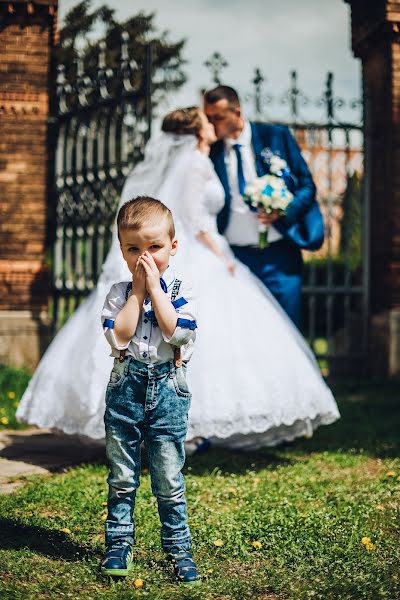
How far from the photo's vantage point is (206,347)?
511cm

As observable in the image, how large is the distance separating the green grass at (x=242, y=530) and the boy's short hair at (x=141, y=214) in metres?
1.29

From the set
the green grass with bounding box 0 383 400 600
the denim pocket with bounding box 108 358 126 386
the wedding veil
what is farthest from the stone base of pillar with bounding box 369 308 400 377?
the denim pocket with bounding box 108 358 126 386

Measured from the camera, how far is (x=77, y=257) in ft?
28.1

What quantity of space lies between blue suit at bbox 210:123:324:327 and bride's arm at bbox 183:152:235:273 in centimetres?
64

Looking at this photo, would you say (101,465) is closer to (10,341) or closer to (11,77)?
(10,341)

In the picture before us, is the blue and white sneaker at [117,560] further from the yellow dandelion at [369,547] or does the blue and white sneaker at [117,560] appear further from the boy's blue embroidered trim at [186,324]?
the yellow dandelion at [369,547]

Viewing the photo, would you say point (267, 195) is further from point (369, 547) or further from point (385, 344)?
point (385, 344)

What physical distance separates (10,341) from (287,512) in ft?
15.5

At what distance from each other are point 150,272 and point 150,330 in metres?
0.25

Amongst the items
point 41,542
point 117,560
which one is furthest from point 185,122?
point 117,560

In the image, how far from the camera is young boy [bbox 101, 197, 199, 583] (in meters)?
3.21

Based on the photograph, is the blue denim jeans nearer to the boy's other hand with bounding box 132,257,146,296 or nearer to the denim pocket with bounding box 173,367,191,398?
the denim pocket with bounding box 173,367,191,398

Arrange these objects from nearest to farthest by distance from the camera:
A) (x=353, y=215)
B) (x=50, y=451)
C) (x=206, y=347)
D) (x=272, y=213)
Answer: (x=206, y=347) → (x=50, y=451) → (x=272, y=213) → (x=353, y=215)

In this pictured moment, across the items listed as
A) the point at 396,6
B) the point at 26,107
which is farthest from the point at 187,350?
the point at 396,6
